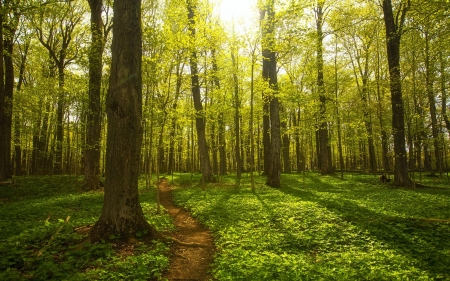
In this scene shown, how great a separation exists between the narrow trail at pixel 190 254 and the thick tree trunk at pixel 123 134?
1.28 meters

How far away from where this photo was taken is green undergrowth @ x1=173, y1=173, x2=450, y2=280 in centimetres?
469

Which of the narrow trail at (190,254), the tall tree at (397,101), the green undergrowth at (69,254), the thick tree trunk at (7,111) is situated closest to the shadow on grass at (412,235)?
the narrow trail at (190,254)

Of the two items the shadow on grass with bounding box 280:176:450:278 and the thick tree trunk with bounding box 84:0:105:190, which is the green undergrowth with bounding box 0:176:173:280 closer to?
the shadow on grass with bounding box 280:176:450:278

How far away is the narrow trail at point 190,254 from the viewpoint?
493cm

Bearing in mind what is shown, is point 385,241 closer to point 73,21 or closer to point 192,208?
point 192,208

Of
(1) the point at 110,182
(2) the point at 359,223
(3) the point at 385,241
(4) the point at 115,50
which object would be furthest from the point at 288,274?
(4) the point at 115,50

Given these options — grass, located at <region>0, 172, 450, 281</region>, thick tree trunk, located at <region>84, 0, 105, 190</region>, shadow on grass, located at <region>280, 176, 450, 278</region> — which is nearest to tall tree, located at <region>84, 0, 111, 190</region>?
thick tree trunk, located at <region>84, 0, 105, 190</region>

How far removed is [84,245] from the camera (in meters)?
5.35

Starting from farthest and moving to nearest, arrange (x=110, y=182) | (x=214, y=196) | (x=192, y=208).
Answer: (x=214, y=196) → (x=192, y=208) → (x=110, y=182)

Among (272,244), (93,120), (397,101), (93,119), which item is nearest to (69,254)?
(272,244)

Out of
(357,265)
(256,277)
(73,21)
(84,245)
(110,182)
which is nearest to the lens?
(256,277)

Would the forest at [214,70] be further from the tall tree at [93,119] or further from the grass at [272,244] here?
the grass at [272,244]

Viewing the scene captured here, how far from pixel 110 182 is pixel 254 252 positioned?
148 inches

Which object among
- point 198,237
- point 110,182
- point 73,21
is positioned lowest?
point 198,237
